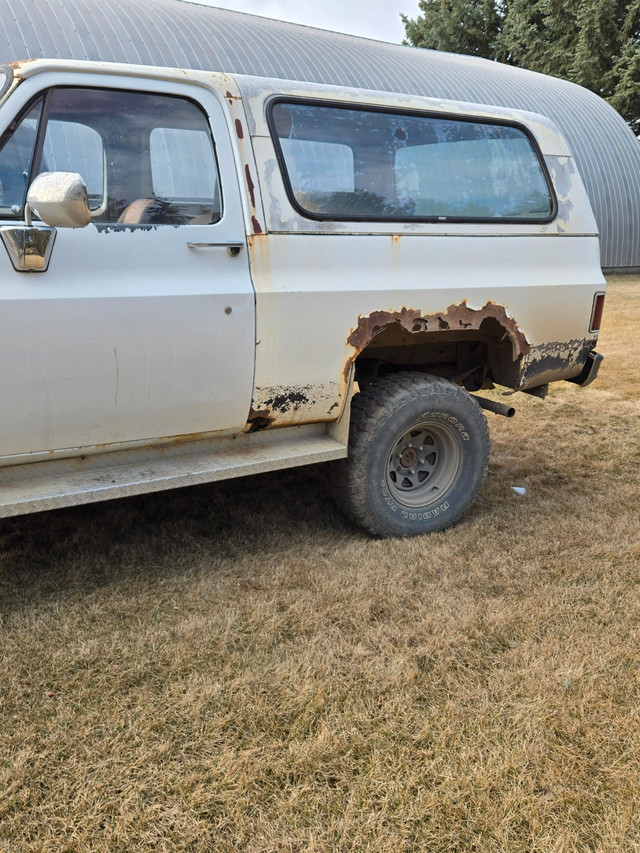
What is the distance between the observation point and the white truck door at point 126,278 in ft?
9.09

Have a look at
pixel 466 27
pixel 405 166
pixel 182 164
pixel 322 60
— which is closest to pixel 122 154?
pixel 182 164

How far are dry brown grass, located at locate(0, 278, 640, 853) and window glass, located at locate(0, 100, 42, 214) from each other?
1.66m

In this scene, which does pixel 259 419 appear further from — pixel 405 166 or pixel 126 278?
pixel 405 166

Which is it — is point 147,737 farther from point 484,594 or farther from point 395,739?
Result: point 484,594

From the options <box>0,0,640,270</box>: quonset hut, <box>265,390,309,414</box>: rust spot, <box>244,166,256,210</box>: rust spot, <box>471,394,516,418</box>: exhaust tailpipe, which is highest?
<box>0,0,640,270</box>: quonset hut

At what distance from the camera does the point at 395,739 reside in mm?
2361

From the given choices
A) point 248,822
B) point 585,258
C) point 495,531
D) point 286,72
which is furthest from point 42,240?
point 286,72

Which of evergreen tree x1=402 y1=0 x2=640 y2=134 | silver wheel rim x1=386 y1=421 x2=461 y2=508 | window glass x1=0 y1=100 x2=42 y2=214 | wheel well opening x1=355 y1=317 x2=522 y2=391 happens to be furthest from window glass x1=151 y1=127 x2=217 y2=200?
evergreen tree x1=402 y1=0 x2=640 y2=134

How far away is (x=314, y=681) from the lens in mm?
2617

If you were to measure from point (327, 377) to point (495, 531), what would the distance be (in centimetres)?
132

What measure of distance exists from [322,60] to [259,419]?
47.3 feet

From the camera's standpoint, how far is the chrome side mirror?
2514mm

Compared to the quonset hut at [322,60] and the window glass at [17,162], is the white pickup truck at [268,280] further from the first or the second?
Answer: the quonset hut at [322,60]

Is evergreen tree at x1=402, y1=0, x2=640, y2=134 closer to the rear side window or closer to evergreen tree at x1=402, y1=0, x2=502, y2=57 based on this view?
evergreen tree at x1=402, y1=0, x2=502, y2=57
